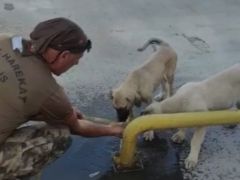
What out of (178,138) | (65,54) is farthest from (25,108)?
(178,138)

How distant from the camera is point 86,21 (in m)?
6.98

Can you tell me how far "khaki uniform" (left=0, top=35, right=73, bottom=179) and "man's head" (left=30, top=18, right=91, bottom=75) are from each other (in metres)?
0.07

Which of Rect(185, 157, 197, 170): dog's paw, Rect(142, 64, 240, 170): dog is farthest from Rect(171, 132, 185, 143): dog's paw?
Rect(185, 157, 197, 170): dog's paw

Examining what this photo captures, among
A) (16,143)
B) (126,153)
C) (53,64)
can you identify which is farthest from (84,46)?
(126,153)

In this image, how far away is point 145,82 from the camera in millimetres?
4723

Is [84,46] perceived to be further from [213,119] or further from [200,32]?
[200,32]

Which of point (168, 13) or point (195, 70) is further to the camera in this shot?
point (168, 13)

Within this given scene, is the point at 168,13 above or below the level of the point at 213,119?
below

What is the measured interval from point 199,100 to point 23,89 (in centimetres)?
162

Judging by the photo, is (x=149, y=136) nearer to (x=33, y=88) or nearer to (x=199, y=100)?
(x=199, y=100)

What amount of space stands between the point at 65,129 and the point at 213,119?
1064 mm

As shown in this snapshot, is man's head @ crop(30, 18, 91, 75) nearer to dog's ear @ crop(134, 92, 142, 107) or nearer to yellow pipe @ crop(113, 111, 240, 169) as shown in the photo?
yellow pipe @ crop(113, 111, 240, 169)

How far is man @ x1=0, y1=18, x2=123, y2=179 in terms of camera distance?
10.2ft

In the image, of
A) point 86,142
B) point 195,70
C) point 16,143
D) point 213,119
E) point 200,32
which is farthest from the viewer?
point 200,32
